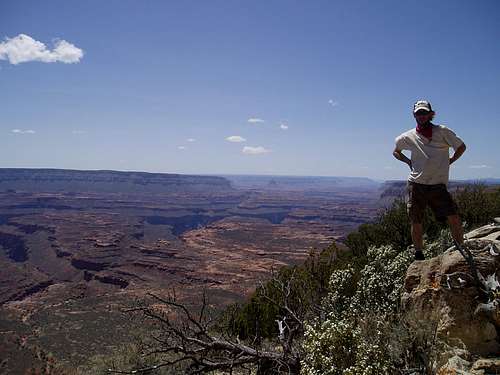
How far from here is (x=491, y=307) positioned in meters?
3.30

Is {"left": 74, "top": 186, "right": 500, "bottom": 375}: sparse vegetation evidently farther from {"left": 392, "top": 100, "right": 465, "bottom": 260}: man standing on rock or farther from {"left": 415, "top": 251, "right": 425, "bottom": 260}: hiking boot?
{"left": 392, "top": 100, "right": 465, "bottom": 260}: man standing on rock

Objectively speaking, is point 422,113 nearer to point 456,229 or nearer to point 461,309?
point 456,229

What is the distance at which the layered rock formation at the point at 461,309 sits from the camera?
328cm

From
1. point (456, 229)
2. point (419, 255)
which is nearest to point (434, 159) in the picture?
point (456, 229)

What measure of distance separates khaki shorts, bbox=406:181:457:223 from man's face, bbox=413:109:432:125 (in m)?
0.67

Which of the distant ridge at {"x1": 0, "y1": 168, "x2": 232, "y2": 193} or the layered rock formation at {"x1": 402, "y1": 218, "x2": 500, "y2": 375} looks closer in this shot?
the layered rock formation at {"x1": 402, "y1": 218, "x2": 500, "y2": 375}

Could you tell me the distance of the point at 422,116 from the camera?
4184 millimetres

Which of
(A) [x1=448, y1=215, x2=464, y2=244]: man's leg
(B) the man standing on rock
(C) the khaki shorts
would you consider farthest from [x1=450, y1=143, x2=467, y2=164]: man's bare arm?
(A) [x1=448, y1=215, x2=464, y2=244]: man's leg

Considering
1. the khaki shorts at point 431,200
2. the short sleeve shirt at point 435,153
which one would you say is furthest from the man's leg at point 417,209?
the short sleeve shirt at point 435,153

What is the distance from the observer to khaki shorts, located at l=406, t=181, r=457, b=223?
422cm

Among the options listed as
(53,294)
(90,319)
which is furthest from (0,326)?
(53,294)

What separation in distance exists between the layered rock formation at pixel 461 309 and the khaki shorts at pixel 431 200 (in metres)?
0.42

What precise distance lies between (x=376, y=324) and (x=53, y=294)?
51.6 meters

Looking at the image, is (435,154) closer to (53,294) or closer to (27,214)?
(53,294)
